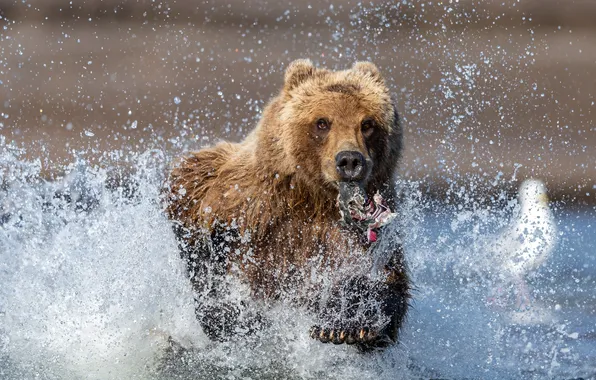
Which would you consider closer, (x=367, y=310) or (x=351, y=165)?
(x=351, y=165)

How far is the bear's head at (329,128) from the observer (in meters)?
5.69

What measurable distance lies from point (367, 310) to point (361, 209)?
24.0 inches

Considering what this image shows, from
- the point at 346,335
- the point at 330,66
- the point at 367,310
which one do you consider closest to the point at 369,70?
the point at 367,310

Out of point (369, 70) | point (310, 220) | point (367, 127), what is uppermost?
point (369, 70)

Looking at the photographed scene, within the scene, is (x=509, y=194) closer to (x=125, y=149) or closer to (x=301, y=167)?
(x=125, y=149)

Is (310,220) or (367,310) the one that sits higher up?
(310,220)

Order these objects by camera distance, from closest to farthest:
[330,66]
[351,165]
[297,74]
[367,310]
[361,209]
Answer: [351,165]
[361,209]
[367,310]
[297,74]
[330,66]

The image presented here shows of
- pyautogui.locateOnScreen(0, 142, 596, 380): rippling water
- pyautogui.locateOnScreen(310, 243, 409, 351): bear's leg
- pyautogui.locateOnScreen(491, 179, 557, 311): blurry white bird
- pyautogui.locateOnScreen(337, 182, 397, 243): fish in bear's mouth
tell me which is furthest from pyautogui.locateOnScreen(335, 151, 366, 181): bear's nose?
pyautogui.locateOnScreen(491, 179, 557, 311): blurry white bird

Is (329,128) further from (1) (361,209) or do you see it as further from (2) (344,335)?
(2) (344,335)

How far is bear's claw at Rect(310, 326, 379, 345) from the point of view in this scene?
5.77 meters

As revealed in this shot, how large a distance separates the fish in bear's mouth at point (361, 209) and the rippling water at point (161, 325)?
0.49 m

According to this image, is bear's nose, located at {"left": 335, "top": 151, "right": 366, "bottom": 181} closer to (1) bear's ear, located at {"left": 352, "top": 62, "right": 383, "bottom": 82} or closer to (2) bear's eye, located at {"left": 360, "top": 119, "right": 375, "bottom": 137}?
(2) bear's eye, located at {"left": 360, "top": 119, "right": 375, "bottom": 137}

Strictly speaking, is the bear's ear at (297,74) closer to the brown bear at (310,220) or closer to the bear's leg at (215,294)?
the brown bear at (310,220)

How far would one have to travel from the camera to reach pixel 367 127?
5.82 meters
